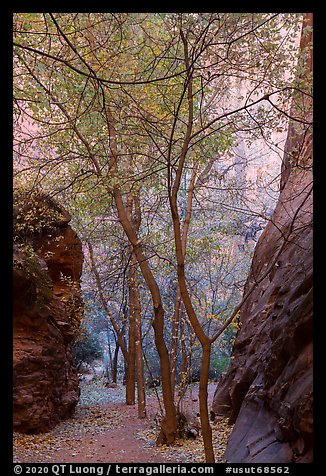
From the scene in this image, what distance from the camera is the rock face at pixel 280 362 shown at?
11.2 ft

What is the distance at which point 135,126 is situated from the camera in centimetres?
529

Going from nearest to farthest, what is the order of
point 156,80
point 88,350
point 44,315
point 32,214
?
1. point 156,80
2. point 32,214
3. point 44,315
4. point 88,350

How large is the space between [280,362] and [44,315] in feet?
13.8

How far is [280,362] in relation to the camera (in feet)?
13.9

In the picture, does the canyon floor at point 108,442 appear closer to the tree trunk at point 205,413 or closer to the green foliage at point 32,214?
the tree trunk at point 205,413

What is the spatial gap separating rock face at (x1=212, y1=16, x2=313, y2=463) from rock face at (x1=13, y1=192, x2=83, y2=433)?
2.92 m

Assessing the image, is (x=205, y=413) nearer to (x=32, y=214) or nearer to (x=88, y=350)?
(x=32, y=214)

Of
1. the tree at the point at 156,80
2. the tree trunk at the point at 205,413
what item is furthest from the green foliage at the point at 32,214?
the tree trunk at the point at 205,413

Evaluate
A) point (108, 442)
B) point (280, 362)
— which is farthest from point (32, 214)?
point (280, 362)

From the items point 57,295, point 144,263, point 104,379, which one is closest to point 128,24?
point 144,263

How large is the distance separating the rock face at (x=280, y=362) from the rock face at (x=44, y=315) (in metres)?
2.92

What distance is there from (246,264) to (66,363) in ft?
19.4

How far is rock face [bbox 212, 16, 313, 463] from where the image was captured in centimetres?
343
